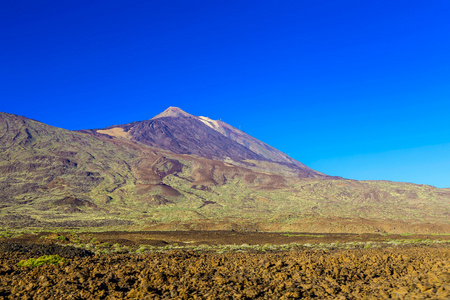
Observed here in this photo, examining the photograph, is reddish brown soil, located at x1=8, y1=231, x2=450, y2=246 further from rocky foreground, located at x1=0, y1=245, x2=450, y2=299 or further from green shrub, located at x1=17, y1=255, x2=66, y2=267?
rocky foreground, located at x1=0, y1=245, x2=450, y2=299

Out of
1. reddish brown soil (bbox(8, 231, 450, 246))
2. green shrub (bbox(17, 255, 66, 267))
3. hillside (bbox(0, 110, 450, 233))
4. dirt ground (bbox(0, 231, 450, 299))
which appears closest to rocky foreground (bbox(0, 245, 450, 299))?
dirt ground (bbox(0, 231, 450, 299))

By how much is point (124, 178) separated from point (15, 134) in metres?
55.7

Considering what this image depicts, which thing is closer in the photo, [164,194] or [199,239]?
[199,239]

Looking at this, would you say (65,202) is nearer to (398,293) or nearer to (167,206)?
(167,206)

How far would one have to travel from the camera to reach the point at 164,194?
99.4 meters

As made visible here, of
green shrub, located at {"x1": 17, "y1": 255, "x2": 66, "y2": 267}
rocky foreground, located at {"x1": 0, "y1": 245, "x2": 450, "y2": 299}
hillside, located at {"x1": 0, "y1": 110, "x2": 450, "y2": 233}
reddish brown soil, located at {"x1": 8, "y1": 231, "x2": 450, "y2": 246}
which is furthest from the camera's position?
hillside, located at {"x1": 0, "y1": 110, "x2": 450, "y2": 233}

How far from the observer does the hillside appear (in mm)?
59781

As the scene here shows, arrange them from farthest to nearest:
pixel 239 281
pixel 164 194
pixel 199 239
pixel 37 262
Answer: pixel 164 194 → pixel 199 239 → pixel 37 262 → pixel 239 281

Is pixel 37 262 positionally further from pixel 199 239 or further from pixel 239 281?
pixel 199 239

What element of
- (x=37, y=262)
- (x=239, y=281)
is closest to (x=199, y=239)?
(x=37, y=262)

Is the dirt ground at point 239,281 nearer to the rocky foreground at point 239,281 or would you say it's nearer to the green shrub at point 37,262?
the rocky foreground at point 239,281

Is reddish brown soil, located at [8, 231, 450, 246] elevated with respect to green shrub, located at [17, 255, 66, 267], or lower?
lower

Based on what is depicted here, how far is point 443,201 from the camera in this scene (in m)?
91.5

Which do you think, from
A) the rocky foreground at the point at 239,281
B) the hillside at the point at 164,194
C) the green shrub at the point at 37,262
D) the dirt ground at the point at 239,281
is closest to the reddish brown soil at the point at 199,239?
the green shrub at the point at 37,262
